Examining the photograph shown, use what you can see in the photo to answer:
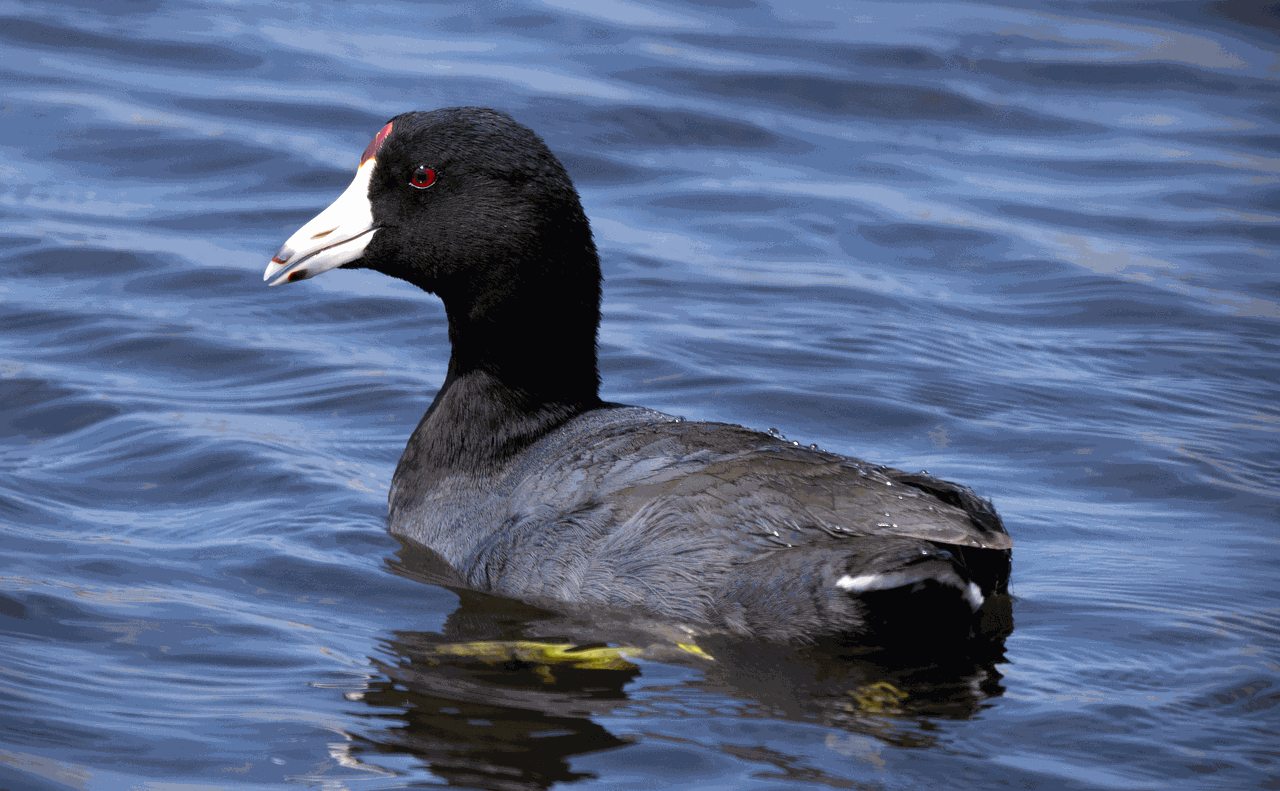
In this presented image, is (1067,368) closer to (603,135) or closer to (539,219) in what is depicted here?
(539,219)

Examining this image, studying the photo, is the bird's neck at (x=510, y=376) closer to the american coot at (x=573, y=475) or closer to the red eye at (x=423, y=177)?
the american coot at (x=573, y=475)

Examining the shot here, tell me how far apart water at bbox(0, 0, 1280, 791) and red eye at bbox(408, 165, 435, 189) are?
1.09m

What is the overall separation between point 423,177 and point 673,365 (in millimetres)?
1922

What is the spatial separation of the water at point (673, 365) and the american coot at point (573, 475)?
6.6 inches

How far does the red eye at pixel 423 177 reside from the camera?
5.08 metres

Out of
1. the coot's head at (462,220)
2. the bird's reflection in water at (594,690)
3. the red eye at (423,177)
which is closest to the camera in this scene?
the bird's reflection in water at (594,690)

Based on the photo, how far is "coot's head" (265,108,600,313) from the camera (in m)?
4.98

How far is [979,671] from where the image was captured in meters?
4.20

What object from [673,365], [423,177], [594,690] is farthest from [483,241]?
[673,365]


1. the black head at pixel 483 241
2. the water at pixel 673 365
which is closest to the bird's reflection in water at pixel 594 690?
the water at pixel 673 365

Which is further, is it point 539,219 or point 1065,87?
point 1065,87

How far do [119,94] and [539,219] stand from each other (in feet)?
18.7

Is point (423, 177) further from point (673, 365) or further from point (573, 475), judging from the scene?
point (673, 365)

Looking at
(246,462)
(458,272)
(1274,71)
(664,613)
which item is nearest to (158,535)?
(246,462)
